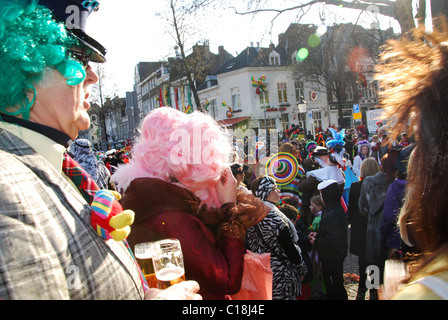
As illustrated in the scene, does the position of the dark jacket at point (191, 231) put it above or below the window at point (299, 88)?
below

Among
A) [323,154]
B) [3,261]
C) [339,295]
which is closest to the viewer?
[3,261]

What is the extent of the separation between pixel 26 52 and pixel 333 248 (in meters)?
3.42

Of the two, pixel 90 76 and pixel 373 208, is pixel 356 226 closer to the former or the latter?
pixel 373 208

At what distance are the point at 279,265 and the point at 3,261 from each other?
247cm

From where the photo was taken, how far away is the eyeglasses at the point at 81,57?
3.56ft

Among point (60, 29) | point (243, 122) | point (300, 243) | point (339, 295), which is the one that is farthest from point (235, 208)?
point (243, 122)

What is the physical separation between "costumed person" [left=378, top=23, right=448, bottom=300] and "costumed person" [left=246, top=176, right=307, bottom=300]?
5.59 ft

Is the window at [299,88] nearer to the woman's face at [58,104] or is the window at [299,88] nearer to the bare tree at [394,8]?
the bare tree at [394,8]

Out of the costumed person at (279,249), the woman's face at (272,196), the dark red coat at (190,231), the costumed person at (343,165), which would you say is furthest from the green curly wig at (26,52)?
the costumed person at (343,165)

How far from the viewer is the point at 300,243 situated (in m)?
3.53

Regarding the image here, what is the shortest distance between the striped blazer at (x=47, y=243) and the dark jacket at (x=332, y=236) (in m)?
2.94

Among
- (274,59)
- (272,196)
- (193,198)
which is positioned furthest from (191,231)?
(274,59)

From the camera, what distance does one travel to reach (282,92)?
32656 mm

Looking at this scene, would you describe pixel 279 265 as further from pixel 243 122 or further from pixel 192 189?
pixel 243 122
